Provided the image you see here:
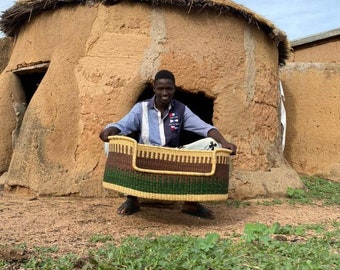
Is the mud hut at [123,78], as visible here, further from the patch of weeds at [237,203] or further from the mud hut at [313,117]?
the mud hut at [313,117]

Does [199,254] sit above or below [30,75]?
below

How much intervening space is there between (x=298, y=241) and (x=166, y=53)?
2.84 meters

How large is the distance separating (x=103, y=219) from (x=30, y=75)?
11.7ft

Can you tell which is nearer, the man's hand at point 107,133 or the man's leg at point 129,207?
the man's hand at point 107,133

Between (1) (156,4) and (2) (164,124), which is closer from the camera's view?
(2) (164,124)

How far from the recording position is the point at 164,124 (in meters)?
4.42

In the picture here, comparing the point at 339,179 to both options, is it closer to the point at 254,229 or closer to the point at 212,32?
the point at 212,32

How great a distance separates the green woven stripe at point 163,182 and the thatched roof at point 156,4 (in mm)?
2431

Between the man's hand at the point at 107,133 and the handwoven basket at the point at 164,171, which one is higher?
the man's hand at the point at 107,133

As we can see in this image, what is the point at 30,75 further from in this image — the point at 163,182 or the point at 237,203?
the point at 163,182

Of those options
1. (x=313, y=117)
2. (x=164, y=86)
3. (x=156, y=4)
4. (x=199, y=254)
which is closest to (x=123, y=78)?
(x=156, y=4)

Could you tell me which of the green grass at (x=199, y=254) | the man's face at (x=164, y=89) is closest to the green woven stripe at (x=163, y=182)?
the green grass at (x=199, y=254)

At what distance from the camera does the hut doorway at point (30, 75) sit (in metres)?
6.15

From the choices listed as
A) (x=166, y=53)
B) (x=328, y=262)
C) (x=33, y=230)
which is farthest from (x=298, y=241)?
(x=166, y=53)
